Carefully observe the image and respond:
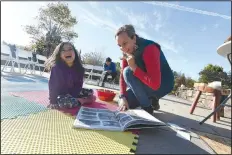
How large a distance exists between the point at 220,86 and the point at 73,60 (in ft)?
4.15

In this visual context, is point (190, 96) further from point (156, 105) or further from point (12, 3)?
point (12, 3)

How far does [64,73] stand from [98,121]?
71 centimetres

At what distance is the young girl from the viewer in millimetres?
1597

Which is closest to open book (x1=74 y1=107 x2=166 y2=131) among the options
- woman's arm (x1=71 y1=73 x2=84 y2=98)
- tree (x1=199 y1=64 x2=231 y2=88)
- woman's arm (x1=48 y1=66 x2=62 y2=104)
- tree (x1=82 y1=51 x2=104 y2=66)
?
woman's arm (x1=48 y1=66 x2=62 y2=104)

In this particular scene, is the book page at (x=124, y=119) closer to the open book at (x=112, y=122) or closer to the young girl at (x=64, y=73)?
the open book at (x=112, y=122)

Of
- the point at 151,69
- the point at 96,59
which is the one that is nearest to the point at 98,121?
the point at 151,69

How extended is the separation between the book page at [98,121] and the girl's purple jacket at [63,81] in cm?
42

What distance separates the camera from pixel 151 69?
140 centimetres

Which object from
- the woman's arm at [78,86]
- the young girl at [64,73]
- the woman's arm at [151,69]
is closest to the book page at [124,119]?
the woman's arm at [151,69]

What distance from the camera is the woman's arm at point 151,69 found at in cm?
138

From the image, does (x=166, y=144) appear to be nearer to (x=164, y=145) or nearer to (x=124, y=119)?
(x=164, y=145)

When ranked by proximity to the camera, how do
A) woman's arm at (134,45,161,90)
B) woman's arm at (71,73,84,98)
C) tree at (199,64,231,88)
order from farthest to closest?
woman's arm at (71,73,84,98)
tree at (199,64,231,88)
woman's arm at (134,45,161,90)

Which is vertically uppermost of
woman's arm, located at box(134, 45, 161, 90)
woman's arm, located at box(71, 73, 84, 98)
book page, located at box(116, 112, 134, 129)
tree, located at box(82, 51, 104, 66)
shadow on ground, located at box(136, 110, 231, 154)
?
tree, located at box(82, 51, 104, 66)

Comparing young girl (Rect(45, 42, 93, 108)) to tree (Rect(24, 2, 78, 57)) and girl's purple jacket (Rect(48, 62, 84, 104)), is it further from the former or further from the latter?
tree (Rect(24, 2, 78, 57))
